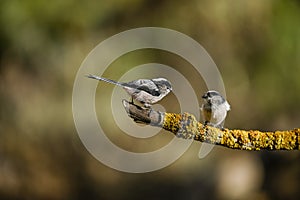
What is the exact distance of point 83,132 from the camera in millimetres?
4977

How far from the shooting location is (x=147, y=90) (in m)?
0.99

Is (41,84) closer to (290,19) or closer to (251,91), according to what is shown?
(251,91)

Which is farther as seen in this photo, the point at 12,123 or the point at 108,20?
the point at 12,123

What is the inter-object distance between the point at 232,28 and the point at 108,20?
1.04 meters

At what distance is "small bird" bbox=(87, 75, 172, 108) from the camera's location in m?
0.96

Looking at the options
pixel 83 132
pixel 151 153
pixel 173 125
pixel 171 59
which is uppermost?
pixel 171 59

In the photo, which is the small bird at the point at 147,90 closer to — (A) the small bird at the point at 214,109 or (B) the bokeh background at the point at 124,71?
(A) the small bird at the point at 214,109

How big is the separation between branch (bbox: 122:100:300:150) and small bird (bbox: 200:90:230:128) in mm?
13

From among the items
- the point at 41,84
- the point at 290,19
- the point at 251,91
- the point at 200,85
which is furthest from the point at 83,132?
the point at 290,19

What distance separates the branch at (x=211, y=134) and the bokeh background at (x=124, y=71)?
3597 mm

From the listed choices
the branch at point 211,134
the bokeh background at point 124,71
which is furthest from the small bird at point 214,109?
the bokeh background at point 124,71

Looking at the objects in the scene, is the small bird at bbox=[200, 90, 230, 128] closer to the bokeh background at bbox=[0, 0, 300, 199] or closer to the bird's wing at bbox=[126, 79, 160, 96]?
the bird's wing at bbox=[126, 79, 160, 96]

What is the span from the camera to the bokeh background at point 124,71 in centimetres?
470

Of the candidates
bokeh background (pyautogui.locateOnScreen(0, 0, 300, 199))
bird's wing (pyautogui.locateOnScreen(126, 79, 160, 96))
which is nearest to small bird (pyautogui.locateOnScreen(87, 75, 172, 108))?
bird's wing (pyautogui.locateOnScreen(126, 79, 160, 96))
